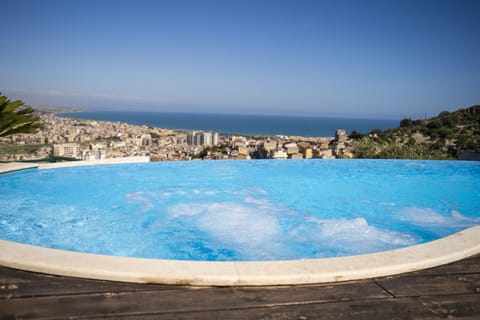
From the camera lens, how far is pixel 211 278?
5.70 ft

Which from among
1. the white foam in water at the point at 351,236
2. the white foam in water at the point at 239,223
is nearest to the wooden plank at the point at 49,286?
the white foam in water at the point at 239,223

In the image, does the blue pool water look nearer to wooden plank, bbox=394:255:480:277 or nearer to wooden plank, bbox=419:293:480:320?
wooden plank, bbox=394:255:480:277

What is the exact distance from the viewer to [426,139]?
1591 cm

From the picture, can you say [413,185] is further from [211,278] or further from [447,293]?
[211,278]

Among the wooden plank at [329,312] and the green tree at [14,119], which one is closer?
the wooden plank at [329,312]

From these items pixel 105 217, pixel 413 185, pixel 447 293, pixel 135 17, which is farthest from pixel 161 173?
pixel 135 17

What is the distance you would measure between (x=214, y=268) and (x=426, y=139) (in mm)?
17341

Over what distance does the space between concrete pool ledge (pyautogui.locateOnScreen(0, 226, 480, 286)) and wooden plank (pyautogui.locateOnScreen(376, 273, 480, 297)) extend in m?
0.09

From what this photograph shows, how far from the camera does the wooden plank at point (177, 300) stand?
1437 mm

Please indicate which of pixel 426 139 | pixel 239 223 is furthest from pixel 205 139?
pixel 426 139

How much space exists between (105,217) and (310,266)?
14.5 feet

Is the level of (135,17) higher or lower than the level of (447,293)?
higher

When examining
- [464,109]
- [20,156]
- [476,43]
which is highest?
[476,43]

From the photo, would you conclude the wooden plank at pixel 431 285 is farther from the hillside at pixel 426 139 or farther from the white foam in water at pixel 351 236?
the hillside at pixel 426 139
